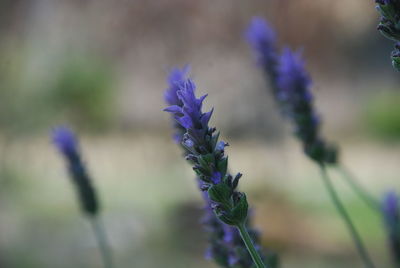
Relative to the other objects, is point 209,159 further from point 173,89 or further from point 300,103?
point 300,103

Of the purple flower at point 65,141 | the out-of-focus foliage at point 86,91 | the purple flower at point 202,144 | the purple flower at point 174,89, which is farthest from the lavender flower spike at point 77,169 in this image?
the out-of-focus foliage at point 86,91

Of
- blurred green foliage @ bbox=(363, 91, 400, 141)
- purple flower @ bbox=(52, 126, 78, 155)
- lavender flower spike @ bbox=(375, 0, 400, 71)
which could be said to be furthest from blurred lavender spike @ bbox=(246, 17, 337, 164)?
blurred green foliage @ bbox=(363, 91, 400, 141)

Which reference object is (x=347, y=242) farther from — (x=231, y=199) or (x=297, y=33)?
(x=231, y=199)

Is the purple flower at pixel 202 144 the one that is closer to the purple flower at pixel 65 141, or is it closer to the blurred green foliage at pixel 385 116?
the purple flower at pixel 65 141

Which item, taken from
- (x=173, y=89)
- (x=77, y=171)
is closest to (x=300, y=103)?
(x=173, y=89)

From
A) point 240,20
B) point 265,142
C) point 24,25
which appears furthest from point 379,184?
point 24,25

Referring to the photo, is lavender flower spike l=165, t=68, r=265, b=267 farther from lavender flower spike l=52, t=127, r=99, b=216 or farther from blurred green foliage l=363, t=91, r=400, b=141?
blurred green foliage l=363, t=91, r=400, b=141
